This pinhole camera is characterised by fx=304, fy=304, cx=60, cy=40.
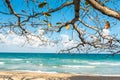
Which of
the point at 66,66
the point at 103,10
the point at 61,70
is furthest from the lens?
the point at 66,66

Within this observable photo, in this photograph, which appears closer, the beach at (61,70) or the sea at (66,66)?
the beach at (61,70)

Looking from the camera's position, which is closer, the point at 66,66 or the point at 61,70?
the point at 61,70

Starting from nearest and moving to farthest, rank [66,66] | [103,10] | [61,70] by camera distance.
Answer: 1. [103,10]
2. [61,70]
3. [66,66]

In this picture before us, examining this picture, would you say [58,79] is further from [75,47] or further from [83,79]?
[75,47]

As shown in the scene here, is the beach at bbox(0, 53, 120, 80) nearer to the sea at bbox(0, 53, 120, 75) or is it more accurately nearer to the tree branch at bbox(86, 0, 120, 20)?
the sea at bbox(0, 53, 120, 75)

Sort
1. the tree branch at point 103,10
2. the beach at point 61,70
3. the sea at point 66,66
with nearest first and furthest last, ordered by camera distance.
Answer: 1. the tree branch at point 103,10
2. the beach at point 61,70
3. the sea at point 66,66

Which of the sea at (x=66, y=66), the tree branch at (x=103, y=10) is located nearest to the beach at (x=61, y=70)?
the sea at (x=66, y=66)

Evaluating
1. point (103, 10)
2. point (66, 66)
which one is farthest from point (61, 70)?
point (103, 10)

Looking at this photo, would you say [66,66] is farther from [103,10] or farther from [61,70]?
[103,10]

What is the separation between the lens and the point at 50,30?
505cm

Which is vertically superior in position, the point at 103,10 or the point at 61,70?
the point at 103,10

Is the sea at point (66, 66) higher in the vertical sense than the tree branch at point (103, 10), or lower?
lower

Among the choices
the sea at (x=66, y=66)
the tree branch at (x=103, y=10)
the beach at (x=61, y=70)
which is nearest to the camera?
the tree branch at (x=103, y=10)

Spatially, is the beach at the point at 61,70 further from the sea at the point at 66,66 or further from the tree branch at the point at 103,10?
the tree branch at the point at 103,10
